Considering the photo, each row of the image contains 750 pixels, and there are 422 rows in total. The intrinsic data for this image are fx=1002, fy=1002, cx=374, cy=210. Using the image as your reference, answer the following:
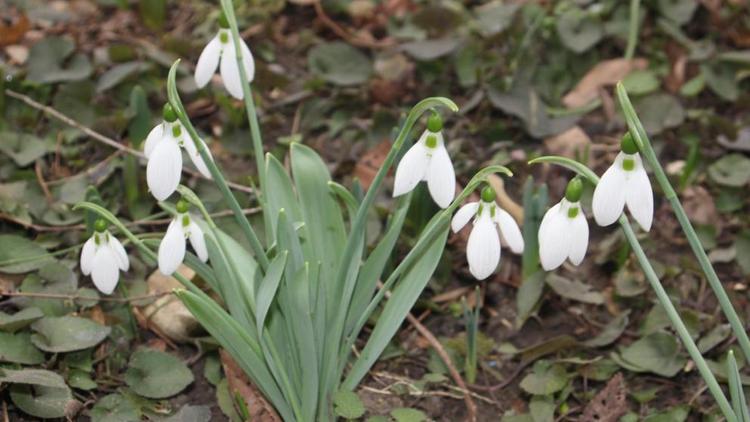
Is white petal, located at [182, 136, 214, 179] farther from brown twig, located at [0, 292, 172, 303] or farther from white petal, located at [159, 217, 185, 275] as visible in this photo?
brown twig, located at [0, 292, 172, 303]

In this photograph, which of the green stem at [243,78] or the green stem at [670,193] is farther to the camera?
the green stem at [243,78]

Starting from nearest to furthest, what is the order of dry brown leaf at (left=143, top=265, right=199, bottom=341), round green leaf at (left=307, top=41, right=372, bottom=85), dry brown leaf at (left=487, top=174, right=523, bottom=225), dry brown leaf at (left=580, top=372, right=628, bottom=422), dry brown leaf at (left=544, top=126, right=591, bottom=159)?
dry brown leaf at (left=580, top=372, right=628, bottom=422)
dry brown leaf at (left=143, top=265, right=199, bottom=341)
dry brown leaf at (left=487, top=174, right=523, bottom=225)
dry brown leaf at (left=544, top=126, right=591, bottom=159)
round green leaf at (left=307, top=41, right=372, bottom=85)

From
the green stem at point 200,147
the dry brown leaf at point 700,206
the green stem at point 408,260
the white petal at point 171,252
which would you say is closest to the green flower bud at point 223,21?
the green stem at point 200,147

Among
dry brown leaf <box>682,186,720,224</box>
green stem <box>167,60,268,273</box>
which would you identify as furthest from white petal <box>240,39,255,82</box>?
dry brown leaf <box>682,186,720,224</box>

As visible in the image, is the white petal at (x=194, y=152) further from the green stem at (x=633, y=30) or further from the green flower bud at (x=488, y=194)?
the green stem at (x=633, y=30)

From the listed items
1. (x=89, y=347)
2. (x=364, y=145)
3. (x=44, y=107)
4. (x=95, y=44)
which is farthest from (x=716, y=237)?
(x=95, y=44)

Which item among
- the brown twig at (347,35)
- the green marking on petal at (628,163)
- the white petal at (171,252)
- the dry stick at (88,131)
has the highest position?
the green marking on petal at (628,163)

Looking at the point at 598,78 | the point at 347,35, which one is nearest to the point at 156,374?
the point at 347,35
